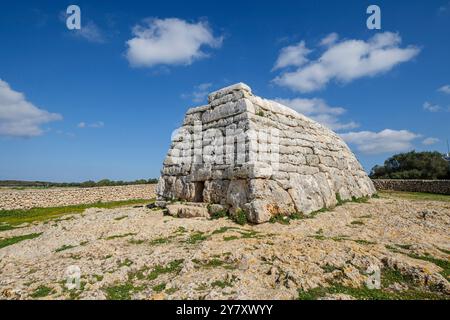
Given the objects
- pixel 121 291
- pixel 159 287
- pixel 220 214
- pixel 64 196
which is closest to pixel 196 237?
pixel 220 214

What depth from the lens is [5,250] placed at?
344 inches

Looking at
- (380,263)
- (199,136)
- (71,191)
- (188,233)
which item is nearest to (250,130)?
(199,136)

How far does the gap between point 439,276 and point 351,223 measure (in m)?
4.47

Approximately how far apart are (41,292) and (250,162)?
6381 mm

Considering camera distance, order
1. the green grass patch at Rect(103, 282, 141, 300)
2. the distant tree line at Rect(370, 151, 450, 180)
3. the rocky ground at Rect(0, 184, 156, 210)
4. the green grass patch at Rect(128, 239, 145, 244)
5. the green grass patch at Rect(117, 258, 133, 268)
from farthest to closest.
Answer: the distant tree line at Rect(370, 151, 450, 180)
the rocky ground at Rect(0, 184, 156, 210)
the green grass patch at Rect(128, 239, 145, 244)
the green grass patch at Rect(117, 258, 133, 268)
the green grass patch at Rect(103, 282, 141, 300)

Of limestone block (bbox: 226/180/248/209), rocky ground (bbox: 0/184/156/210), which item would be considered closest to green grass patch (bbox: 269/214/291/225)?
limestone block (bbox: 226/180/248/209)

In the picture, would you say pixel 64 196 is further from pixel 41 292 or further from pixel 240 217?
pixel 41 292

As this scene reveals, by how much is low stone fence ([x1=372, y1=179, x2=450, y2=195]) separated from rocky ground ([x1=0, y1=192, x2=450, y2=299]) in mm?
15877

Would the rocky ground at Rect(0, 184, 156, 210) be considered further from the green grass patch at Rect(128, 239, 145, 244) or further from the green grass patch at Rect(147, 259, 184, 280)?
A: the green grass patch at Rect(147, 259, 184, 280)

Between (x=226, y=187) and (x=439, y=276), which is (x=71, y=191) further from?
(x=439, y=276)

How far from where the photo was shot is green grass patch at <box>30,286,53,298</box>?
473 cm

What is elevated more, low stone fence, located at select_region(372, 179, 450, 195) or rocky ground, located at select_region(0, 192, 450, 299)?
low stone fence, located at select_region(372, 179, 450, 195)

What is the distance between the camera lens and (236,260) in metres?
5.80

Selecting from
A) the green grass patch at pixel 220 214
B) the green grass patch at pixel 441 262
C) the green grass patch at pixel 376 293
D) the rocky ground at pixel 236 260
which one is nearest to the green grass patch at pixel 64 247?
the rocky ground at pixel 236 260
